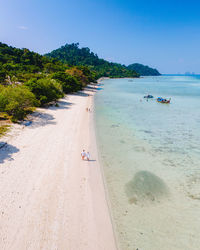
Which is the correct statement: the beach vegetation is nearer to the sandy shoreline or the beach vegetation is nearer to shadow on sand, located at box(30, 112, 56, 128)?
the sandy shoreline

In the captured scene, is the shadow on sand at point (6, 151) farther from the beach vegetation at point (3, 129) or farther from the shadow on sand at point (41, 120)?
the shadow on sand at point (41, 120)

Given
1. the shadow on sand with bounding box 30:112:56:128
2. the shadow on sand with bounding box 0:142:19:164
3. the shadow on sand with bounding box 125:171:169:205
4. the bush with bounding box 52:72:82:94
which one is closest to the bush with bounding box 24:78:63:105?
the shadow on sand with bounding box 30:112:56:128

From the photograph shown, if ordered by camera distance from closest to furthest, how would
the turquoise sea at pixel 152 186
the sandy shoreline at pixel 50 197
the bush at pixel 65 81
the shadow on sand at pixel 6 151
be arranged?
the sandy shoreline at pixel 50 197
the turquoise sea at pixel 152 186
the shadow on sand at pixel 6 151
the bush at pixel 65 81

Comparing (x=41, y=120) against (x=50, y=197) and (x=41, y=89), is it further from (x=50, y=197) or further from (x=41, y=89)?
(x=50, y=197)

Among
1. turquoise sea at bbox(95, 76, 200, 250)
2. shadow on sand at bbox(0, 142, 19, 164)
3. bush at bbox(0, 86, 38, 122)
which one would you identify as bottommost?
turquoise sea at bbox(95, 76, 200, 250)

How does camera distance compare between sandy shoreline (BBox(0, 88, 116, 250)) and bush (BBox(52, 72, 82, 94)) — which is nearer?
sandy shoreline (BBox(0, 88, 116, 250))

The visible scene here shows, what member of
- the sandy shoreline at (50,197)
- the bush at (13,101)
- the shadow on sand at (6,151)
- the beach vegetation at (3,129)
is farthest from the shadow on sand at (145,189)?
the bush at (13,101)

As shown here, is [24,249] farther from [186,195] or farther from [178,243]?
[186,195]

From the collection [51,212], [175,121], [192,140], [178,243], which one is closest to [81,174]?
[51,212]
